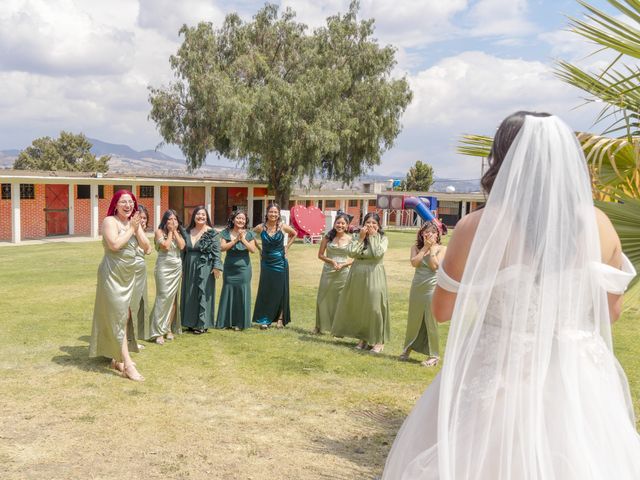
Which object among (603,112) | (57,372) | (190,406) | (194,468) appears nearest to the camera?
(603,112)

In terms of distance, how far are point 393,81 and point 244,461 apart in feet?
113

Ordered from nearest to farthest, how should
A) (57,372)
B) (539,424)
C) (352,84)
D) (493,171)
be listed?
Answer: (539,424) → (493,171) → (57,372) → (352,84)

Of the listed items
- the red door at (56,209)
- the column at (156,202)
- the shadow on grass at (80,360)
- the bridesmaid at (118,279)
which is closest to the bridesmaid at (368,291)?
Answer: the bridesmaid at (118,279)

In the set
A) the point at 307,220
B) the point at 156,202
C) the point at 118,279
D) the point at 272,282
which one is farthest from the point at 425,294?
the point at 156,202

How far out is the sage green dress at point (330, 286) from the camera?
943 centimetres

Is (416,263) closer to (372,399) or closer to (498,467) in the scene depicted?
(372,399)

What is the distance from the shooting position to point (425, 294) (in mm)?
7789

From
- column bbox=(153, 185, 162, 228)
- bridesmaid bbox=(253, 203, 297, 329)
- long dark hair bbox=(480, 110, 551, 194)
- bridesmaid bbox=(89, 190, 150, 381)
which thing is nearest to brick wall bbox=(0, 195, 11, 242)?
column bbox=(153, 185, 162, 228)

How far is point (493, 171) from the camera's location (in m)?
2.43

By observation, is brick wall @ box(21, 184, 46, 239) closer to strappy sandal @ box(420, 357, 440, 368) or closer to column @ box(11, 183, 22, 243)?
column @ box(11, 183, 22, 243)

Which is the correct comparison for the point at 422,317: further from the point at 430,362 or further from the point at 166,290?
the point at 166,290

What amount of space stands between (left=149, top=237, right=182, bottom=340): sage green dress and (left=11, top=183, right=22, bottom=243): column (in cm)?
2094

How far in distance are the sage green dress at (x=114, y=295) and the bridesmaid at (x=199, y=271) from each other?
2.30 m

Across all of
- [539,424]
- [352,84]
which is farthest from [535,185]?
[352,84]
